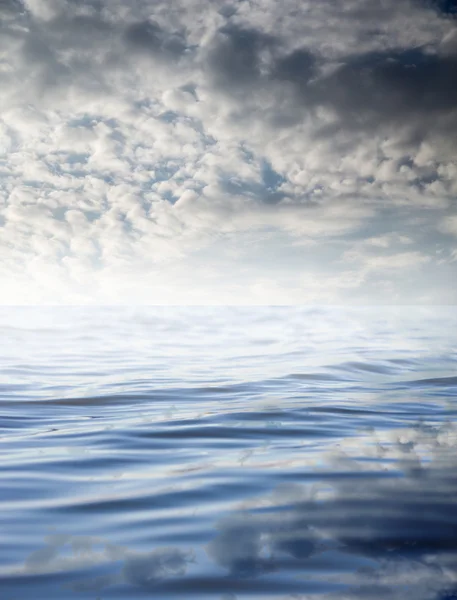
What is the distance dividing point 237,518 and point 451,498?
1.63 m

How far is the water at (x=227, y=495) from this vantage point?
2.19 meters

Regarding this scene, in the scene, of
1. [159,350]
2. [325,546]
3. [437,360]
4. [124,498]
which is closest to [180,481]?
[124,498]

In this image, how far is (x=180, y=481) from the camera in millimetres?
3570

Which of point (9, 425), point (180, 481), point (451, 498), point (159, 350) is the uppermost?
point (159, 350)

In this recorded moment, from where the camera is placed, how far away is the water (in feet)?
7.18

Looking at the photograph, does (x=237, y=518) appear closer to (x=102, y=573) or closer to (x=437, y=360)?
(x=102, y=573)

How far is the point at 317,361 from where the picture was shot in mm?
12977

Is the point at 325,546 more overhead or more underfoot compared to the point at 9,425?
more underfoot

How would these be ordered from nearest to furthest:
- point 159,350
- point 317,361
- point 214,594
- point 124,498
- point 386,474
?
1. point 214,594
2. point 124,498
3. point 386,474
4. point 317,361
5. point 159,350

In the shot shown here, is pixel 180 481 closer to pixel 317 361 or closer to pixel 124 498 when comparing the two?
pixel 124 498

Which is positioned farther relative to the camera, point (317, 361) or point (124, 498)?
point (317, 361)

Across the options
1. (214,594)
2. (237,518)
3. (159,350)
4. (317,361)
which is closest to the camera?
(214,594)

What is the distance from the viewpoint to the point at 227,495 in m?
3.31

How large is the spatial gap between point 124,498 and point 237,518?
2.80 feet
